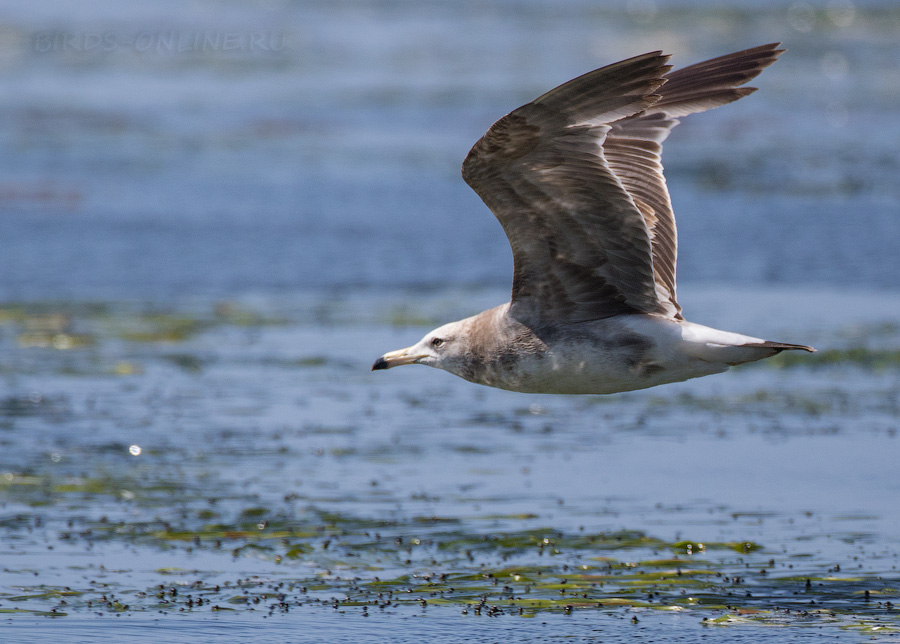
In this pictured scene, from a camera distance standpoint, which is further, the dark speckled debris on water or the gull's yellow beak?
the gull's yellow beak

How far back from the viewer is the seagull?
606 centimetres

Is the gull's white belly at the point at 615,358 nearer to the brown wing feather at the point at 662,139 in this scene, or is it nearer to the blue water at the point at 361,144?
the brown wing feather at the point at 662,139

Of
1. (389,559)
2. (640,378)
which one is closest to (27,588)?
(389,559)

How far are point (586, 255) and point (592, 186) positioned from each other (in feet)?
1.43

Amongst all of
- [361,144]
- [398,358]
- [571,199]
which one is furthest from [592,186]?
[361,144]

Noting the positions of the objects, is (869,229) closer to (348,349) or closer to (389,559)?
(348,349)

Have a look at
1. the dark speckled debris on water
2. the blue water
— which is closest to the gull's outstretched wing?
the dark speckled debris on water

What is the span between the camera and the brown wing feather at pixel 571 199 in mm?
5918

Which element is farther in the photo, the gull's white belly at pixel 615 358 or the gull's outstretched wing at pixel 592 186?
the gull's white belly at pixel 615 358

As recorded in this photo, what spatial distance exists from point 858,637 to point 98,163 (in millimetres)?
16400

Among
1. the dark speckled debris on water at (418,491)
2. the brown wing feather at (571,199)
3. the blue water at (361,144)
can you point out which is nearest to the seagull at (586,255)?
the brown wing feather at (571,199)

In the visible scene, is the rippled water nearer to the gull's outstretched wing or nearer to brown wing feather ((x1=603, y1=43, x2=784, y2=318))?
the gull's outstretched wing

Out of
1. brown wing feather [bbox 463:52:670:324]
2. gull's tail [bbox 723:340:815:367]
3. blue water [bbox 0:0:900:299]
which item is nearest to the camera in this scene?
brown wing feather [bbox 463:52:670:324]

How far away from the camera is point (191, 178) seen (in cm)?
1994
